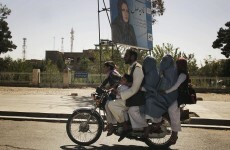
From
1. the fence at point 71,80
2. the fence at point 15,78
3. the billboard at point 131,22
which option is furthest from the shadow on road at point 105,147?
the fence at point 15,78

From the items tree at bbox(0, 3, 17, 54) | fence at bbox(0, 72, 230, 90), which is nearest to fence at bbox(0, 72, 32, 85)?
fence at bbox(0, 72, 230, 90)

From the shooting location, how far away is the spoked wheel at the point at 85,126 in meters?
6.73

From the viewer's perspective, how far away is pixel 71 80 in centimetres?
2736

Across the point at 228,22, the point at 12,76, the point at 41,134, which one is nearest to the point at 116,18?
the point at 41,134

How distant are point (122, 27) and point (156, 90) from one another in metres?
8.25

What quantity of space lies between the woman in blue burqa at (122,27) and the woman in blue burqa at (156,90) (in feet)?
25.1

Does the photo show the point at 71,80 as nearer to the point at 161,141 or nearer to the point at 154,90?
the point at 161,141

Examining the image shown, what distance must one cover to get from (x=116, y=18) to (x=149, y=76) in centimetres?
801

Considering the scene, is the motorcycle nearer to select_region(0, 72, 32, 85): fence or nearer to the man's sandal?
the man's sandal

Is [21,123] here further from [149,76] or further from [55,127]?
[149,76]

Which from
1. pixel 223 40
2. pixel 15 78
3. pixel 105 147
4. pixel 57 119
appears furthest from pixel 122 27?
pixel 223 40

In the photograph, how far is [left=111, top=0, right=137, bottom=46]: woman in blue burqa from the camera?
14.1 metres

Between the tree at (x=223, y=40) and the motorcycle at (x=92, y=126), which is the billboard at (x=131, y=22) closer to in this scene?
the motorcycle at (x=92, y=126)

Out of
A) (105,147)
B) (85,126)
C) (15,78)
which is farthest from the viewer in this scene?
(15,78)
